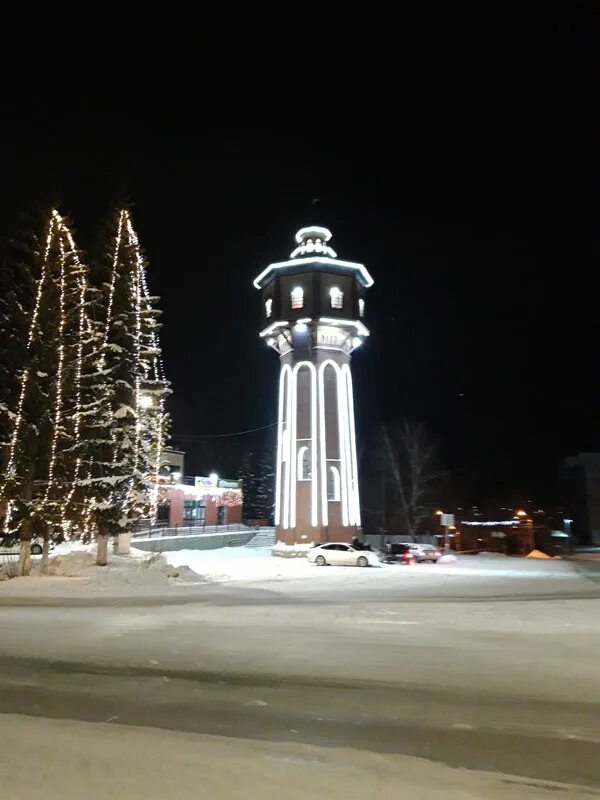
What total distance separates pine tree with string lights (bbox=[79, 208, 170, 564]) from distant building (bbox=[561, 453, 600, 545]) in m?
66.5

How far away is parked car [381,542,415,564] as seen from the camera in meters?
34.5

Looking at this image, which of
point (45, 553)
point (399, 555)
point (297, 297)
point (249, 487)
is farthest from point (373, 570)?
point (249, 487)

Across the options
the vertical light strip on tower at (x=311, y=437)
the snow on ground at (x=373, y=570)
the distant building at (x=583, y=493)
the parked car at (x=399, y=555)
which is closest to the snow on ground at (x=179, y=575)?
the snow on ground at (x=373, y=570)

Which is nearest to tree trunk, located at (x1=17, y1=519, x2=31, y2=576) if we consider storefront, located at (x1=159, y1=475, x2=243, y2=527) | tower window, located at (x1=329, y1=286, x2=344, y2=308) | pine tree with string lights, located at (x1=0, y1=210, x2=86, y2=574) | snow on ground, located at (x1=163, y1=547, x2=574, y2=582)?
pine tree with string lights, located at (x1=0, y1=210, x2=86, y2=574)

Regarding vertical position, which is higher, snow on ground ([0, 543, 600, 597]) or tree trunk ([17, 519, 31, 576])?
tree trunk ([17, 519, 31, 576])

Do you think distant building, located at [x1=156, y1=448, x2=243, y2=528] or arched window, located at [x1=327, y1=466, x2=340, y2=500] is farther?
distant building, located at [x1=156, y1=448, x2=243, y2=528]

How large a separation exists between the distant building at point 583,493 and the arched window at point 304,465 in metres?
49.7

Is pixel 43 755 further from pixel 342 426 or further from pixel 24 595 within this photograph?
pixel 342 426

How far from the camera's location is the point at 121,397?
2603 centimetres

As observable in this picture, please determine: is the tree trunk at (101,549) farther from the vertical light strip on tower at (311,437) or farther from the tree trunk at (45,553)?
the vertical light strip on tower at (311,437)

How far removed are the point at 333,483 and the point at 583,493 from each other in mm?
51461

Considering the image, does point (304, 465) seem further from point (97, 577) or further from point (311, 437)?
point (97, 577)

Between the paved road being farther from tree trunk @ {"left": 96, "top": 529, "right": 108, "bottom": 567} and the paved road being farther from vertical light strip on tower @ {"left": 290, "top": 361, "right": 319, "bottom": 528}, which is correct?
vertical light strip on tower @ {"left": 290, "top": 361, "right": 319, "bottom": 528}

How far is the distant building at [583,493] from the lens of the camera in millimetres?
79875
